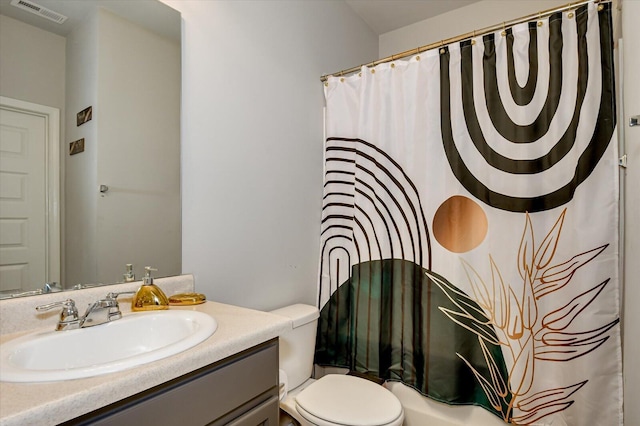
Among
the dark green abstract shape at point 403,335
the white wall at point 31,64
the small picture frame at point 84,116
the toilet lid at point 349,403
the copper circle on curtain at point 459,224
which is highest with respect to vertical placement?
the white wall at point 31,64

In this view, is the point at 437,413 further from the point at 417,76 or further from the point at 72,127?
the point at 72,127

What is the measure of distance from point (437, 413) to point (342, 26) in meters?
2.38

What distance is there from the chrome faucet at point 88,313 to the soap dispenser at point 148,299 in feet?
0.27

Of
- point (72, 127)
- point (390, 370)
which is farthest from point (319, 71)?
point (390, 370)

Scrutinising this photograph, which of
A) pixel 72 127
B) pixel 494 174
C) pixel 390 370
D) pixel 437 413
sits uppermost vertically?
pixel 72 127

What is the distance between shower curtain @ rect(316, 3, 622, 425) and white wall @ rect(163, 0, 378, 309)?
0.23m

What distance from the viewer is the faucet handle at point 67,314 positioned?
0.93 m

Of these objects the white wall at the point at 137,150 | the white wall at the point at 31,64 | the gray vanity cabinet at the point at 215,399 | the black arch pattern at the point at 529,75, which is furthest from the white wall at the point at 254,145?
the black arch pattern at the point at 529,75

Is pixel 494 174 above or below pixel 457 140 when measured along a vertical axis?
below

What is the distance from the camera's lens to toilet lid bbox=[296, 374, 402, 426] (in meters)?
1.34

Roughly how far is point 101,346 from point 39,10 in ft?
3.33

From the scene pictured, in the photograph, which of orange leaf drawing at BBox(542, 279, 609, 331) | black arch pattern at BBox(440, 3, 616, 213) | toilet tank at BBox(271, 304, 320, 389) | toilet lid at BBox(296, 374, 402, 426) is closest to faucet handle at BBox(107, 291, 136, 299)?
toilet tank at BBox(271, 304, 320, 389)

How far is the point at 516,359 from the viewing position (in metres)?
1.51

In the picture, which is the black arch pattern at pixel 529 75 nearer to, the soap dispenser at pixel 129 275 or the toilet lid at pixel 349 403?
the toilet lid at pixel 349 403
